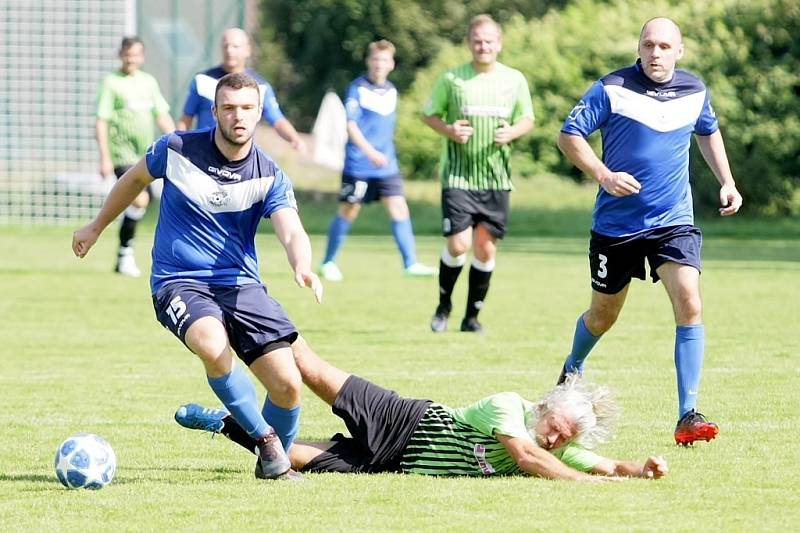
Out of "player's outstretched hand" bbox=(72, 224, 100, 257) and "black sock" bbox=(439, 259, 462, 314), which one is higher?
"player's outstretched hand" bbox=(72, 224, 100, 257)

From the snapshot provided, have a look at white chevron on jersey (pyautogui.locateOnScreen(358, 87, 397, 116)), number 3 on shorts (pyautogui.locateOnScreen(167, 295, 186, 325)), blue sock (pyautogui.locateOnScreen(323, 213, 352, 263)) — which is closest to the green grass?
blue sock (pyautogui.locateOnScreen(323, 213, 352, 263))

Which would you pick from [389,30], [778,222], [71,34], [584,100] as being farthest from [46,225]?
[389,30]

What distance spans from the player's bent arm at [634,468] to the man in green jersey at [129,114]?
37.5 ft

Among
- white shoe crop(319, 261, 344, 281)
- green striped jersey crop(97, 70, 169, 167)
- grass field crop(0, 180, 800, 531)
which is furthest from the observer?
green striped jersey crop(97, 70, 169, 167)

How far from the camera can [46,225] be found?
27609 millimetres

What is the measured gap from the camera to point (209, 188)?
6.87m

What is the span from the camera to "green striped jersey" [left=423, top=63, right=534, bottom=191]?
1204 cm

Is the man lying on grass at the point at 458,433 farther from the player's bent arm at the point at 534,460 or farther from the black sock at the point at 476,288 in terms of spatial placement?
the black sock at the point at 476,288

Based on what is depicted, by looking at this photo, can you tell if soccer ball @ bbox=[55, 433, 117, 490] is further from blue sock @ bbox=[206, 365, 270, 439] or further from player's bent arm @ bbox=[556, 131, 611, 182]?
player's bent arm @ bbox=[556, 131, 611, 182]

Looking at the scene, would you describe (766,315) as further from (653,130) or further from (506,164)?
(653,130)

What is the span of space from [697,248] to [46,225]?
69.3 feet

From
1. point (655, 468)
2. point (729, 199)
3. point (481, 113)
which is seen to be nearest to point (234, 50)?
point (481, 113)

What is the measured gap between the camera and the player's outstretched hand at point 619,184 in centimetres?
776

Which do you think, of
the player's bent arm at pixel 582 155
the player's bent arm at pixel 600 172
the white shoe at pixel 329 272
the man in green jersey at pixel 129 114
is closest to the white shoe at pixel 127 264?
the man in green jersey at pixel 129 114
